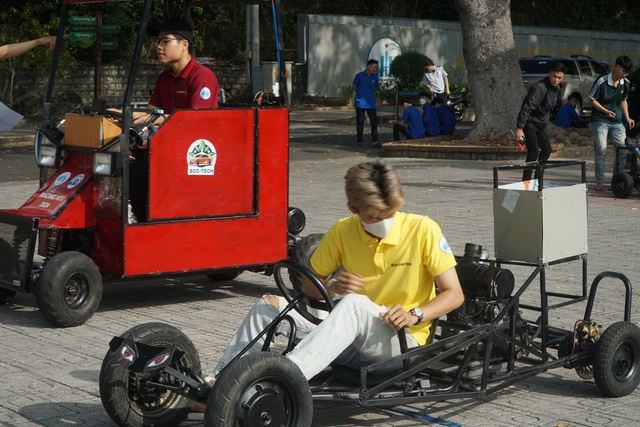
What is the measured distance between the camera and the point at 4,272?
24.9 feet

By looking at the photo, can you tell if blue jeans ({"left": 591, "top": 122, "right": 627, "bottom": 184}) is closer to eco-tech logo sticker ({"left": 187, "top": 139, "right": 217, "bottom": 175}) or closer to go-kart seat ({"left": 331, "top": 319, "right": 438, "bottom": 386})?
eco-tech logo sticker ({"left": 187, "top": 139, "right": 217, "bottom": 175})

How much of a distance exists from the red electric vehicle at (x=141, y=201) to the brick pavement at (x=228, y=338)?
30 cm

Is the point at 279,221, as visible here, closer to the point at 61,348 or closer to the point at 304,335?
the point at 61,348

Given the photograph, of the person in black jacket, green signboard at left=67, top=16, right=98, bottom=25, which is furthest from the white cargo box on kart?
green signboard at left=67, top=16, right=98, bottom=25

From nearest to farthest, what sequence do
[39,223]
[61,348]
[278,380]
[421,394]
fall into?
1. [278,380]
2. [421,394]
3. [61,348]
4. [39,223]

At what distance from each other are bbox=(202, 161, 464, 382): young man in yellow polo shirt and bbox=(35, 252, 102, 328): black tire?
247 centimetres

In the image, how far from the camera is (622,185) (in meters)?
13.9

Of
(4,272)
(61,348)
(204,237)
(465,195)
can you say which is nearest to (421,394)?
(61,348)

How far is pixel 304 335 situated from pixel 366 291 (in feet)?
1.18

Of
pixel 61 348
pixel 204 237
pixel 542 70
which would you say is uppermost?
pixel 542 70

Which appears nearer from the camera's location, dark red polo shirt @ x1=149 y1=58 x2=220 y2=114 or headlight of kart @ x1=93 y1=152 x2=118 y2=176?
headlight of kart @ x1=93 y1=152 x2=118 y2=176

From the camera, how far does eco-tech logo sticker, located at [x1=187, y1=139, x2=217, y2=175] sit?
7.66 meters

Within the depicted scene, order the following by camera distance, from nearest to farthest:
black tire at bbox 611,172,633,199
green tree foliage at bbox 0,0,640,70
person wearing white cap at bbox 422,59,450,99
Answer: black tire at bbox 611,172,633,199 → person wearing white cap at bbox 422,59,450,99 → green tree foliage at bbox 0,0,640,70

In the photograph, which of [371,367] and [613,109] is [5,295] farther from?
[613,109]
